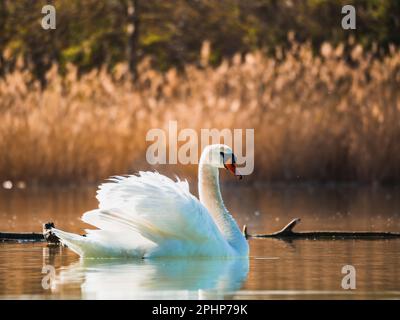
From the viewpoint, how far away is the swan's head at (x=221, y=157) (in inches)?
409

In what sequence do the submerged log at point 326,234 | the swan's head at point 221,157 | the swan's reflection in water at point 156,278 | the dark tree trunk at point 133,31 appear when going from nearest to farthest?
the swan's reflection in water at point 156,278
the swan's head at point 221,157
the submerged log at point 326,234
the dark tree trunk at point 133,31

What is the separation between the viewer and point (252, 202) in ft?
49.6

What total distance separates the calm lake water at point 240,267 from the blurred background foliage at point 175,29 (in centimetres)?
1164

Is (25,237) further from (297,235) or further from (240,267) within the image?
(297,235)

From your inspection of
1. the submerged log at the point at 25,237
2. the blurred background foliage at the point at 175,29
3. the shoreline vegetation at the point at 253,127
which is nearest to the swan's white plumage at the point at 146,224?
the submerged log at the point at 25,237

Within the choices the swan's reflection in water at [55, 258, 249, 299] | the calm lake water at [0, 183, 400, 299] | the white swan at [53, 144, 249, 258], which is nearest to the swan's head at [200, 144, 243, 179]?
the white swan at [53, 144, 249, 258]

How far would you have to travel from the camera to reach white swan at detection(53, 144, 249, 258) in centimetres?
966

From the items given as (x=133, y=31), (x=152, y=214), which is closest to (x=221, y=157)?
(x=152, y=214)

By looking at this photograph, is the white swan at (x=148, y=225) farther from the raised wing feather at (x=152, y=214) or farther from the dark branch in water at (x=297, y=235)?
the dark branch in water at (x=297, y=235)

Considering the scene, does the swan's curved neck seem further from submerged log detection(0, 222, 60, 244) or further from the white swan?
submerged log detection(0, 222, 60, 244)

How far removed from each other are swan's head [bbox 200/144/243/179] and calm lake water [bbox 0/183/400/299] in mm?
742

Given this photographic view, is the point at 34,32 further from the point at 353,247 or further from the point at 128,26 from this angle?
the point at 353,247

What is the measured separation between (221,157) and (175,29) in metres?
15.3

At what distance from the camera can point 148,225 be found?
9703mm
